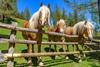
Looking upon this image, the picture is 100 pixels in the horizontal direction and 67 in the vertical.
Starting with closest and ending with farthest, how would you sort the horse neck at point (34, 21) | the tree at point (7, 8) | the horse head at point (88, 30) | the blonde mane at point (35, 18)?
the blonde mane at point (35, 18) → the horse neck at point (34, 21) → the horse head at point (88, 30) → the tree at point (7, 8)

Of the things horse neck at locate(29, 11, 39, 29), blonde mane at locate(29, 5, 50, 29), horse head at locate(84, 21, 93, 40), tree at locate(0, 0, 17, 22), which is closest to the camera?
blonde mane at locate(29, 5, 50, 29)

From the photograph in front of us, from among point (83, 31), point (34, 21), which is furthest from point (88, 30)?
point (34, 21)

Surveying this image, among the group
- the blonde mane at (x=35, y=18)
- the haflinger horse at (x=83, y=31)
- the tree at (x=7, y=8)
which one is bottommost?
the haflinger horse at (x=83, y=31)

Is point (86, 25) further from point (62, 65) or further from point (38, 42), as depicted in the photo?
point (38, 42)

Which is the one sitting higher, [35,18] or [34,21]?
[35,18]

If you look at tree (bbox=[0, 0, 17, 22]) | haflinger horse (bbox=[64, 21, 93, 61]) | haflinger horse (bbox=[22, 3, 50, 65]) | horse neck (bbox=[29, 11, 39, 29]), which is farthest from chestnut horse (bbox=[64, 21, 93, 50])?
tree (bbox=[0, 0, 17, 22])

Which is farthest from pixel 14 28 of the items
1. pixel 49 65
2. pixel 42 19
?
pixel 49 65

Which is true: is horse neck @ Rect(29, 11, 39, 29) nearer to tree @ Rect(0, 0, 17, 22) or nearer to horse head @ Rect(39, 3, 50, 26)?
horse head @ Rect(39, 3, 50, 26)

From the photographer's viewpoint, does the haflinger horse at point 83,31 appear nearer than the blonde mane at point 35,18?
No

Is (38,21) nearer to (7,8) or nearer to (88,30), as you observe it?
(88,30)

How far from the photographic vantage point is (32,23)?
9.73 metres

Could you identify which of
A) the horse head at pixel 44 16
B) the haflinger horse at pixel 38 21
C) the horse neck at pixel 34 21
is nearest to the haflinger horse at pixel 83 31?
the haflinger horse at pixel 38 21

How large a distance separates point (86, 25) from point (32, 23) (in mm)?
3611

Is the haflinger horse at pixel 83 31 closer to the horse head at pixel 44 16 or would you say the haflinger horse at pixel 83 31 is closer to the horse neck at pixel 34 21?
the horse neck at pixel 34 21
